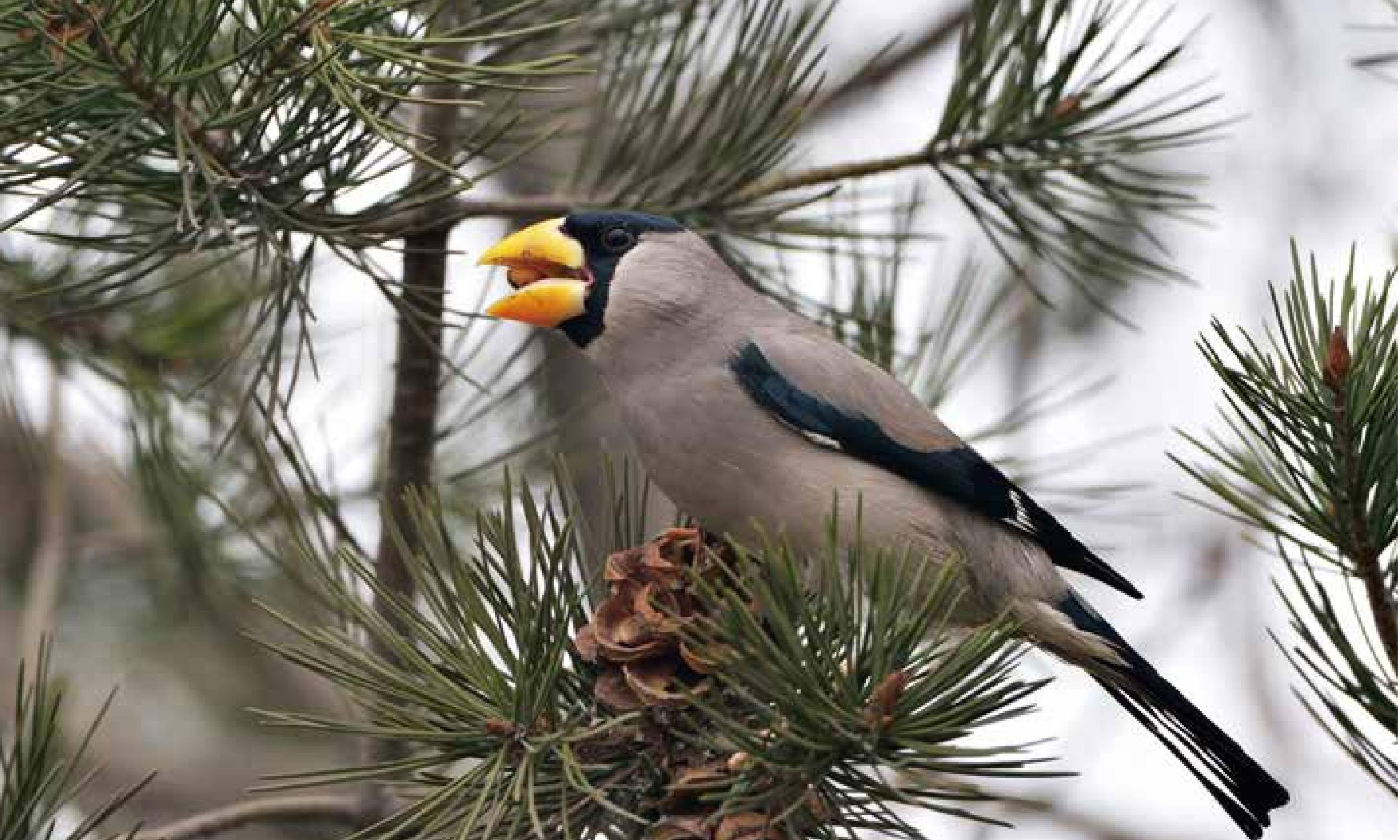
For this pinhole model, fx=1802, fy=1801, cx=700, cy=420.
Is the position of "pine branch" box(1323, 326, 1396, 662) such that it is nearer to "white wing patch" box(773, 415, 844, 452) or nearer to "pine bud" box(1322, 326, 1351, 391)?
"pine bud" box(1322, 326, 1351, 391)

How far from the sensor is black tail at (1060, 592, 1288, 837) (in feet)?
9.58

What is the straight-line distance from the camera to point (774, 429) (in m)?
3.44

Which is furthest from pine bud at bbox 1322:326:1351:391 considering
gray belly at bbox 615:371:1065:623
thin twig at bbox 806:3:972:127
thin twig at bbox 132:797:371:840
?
thin twig at bbox 806:3:972:127

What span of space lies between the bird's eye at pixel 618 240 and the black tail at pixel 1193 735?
1.14m

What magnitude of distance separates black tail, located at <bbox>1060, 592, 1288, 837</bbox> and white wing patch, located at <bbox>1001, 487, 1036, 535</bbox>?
0.23m

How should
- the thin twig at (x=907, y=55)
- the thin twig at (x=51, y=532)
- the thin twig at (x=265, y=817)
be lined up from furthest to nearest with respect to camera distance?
Result: the thin twig at (x=907, y=55) → the thin twig at (x=51, y=532) → the thin twig at (x=265, y=817)

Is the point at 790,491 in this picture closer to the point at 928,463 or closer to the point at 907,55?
the point at 928,463

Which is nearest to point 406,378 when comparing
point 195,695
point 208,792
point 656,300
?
point 656,300

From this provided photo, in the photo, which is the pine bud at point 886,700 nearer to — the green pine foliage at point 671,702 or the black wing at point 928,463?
the green pine foliage at point 671,702

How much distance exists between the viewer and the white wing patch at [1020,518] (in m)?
3.62

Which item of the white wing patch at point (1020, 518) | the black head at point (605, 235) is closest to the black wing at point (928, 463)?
the white wing patch at point (1020, 518)

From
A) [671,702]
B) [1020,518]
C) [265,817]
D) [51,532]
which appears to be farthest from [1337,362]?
[51,532]

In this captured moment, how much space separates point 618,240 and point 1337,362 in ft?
4.98

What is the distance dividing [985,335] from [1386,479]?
72.4 inches
